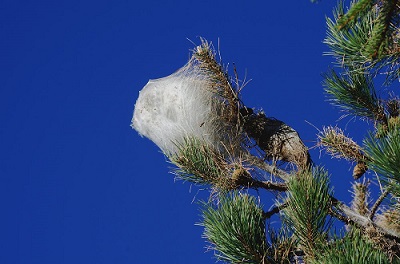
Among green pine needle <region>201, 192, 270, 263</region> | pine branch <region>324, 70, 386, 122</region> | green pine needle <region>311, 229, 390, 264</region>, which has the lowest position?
green pine needle <region>311, 229, 390, 264</region>

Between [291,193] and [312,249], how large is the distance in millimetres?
268

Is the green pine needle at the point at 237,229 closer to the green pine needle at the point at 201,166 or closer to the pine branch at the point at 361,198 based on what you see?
the green pine needle at the point at 201,166

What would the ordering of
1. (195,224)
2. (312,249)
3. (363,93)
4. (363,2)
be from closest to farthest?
(363,2)
(312,249)
(195,224)
(363,93)

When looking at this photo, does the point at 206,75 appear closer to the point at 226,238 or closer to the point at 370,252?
the point at 226,238

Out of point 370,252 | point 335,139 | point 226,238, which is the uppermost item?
point 335,139

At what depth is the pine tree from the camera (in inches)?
131

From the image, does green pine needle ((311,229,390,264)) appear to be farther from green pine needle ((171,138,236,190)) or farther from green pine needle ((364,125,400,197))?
green pine needle ((171,138,236,190))

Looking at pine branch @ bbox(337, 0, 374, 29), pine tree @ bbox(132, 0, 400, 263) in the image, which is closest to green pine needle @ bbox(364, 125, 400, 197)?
pine tree @ bbox(132, 0, 400, 263)

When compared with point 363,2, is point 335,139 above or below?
above

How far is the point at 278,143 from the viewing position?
3.88 meters

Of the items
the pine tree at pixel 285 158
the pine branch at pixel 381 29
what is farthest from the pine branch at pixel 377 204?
the pine branch at pixel 381 29

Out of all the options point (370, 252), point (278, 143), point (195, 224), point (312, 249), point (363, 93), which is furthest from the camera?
point (363, 93)

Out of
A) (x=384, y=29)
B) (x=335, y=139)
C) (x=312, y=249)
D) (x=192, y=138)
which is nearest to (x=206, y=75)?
(x=192, y=138)

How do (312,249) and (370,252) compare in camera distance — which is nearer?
(370,252)
